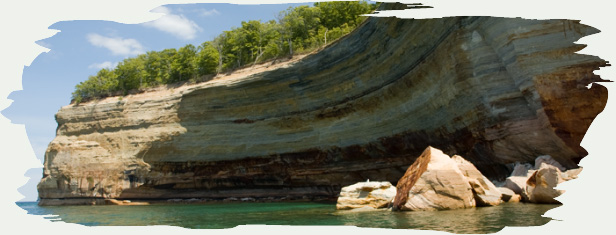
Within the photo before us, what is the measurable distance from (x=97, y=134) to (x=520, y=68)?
27413 millimetres

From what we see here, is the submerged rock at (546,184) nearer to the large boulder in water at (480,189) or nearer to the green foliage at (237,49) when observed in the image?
the large boulder in water at (480,189)

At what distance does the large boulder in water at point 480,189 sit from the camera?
834 cm

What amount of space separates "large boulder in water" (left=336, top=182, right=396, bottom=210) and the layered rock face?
180 inches

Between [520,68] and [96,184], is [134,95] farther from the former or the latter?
[520,68]

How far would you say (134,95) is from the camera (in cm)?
2936

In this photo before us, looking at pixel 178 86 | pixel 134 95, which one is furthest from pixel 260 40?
pixel 134 95

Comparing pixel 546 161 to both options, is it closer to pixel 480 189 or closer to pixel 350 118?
pixel 480 189

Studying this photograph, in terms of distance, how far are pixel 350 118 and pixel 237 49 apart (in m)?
12.6

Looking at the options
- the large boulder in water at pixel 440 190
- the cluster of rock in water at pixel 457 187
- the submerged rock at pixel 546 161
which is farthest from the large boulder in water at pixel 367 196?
the submerged rock at pixel 546 161

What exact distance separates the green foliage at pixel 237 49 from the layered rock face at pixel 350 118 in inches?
88.3

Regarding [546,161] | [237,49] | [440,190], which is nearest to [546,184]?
[440,190]

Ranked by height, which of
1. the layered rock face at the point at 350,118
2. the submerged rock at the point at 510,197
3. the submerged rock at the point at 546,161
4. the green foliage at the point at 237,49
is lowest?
the submerged rock at the point at 510,197

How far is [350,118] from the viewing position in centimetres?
2025

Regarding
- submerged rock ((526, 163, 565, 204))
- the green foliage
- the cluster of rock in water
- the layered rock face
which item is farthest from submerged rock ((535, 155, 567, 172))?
the green foliage
